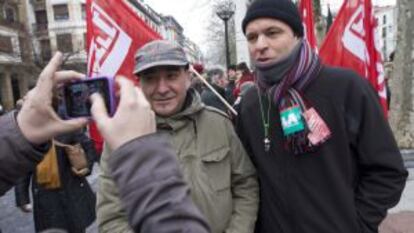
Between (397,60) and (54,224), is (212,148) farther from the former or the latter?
(397,60)

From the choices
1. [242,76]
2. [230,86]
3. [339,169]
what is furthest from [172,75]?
[230,86]

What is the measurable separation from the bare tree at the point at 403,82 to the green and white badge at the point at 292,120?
6.05 meters

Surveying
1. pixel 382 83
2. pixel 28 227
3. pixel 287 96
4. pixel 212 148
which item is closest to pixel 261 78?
pixel 287 96

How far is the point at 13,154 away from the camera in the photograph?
136 cm

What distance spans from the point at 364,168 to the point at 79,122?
150cm

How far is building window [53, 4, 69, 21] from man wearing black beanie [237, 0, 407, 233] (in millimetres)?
61234

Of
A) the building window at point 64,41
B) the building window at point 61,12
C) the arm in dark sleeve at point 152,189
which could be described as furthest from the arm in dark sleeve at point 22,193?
the building window at point 61,12

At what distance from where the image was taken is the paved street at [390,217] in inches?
169

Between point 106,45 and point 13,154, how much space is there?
94.3 inches

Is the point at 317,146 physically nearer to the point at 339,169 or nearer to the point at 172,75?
the point at 339,169

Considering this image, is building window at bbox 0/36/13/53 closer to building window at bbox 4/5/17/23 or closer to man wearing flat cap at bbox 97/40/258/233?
building window at bbox 4/5/17/23

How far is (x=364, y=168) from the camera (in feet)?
7.66

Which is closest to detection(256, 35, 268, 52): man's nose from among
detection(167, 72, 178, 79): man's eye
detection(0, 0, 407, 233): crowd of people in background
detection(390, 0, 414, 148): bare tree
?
detection(0, 0, 407, 233): crowd of people in background

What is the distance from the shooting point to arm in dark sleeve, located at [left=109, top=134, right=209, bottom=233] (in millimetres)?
910
